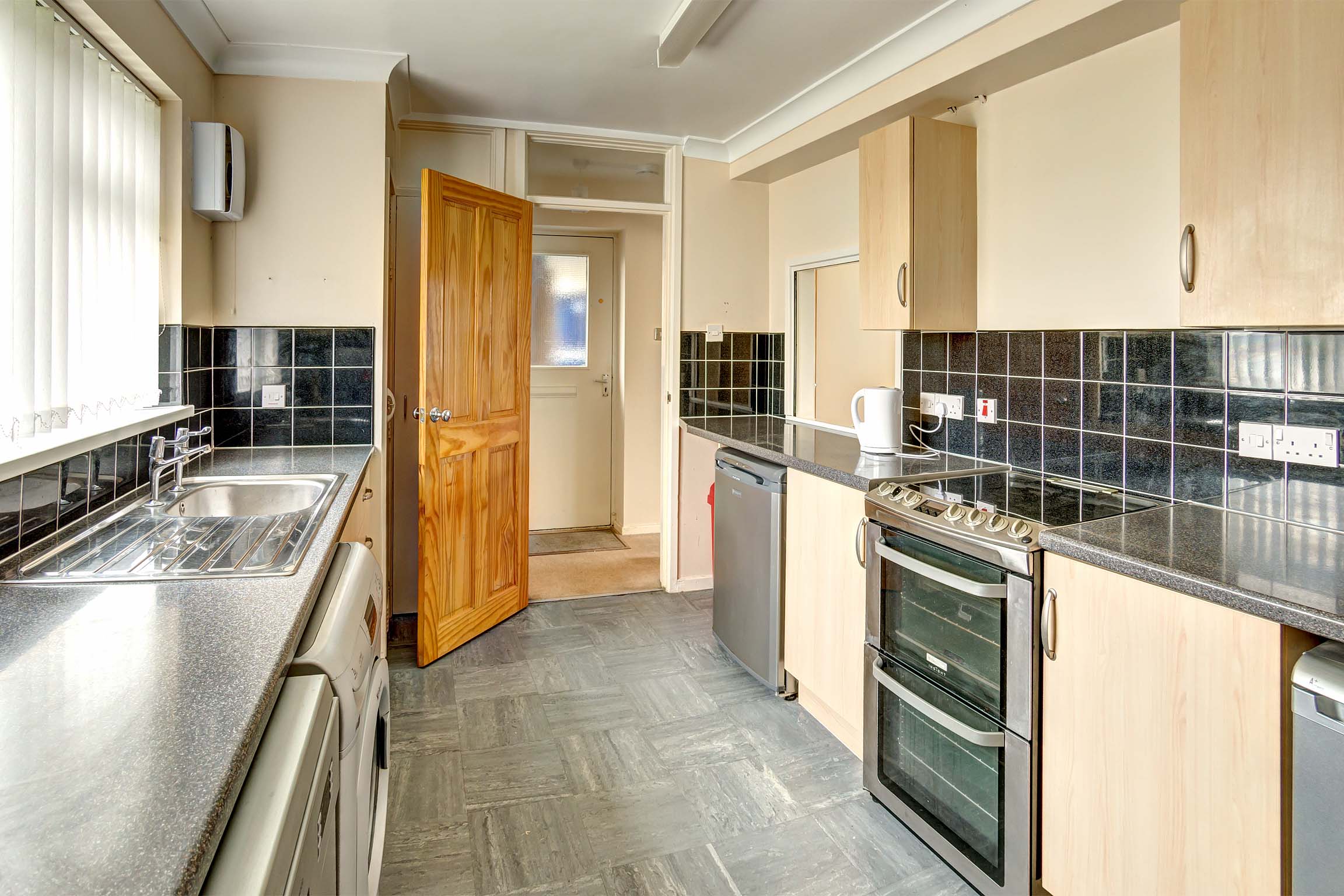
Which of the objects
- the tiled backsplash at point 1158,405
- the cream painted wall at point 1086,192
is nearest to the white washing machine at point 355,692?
the tiled backsplash at point 1158,405

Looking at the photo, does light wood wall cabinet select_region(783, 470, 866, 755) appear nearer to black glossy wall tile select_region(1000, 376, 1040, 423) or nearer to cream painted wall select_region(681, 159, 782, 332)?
black glossy wall tile select_region(1000, 376, 1040, 423)

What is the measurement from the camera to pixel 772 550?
285 cm

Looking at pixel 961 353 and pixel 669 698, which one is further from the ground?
pixel 961 353

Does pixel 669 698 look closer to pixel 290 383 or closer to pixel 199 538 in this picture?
pixel 199 538

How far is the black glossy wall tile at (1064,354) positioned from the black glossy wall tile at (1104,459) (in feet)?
0.67

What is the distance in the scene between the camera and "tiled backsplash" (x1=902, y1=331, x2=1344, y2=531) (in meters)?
1.77

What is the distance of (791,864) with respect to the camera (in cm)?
197

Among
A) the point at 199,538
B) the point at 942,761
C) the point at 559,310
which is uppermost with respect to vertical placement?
the point at 559,310

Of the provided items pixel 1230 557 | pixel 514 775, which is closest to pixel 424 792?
pixel 514 775

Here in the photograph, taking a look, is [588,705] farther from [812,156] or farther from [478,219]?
[812,156]

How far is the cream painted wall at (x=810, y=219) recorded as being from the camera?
3.46m

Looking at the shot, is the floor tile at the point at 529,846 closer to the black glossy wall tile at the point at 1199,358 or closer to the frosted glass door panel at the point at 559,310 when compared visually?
the black glossy wall tile at the point at 1199,358

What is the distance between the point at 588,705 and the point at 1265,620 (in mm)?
2148

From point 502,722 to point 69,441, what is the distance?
1573mm
